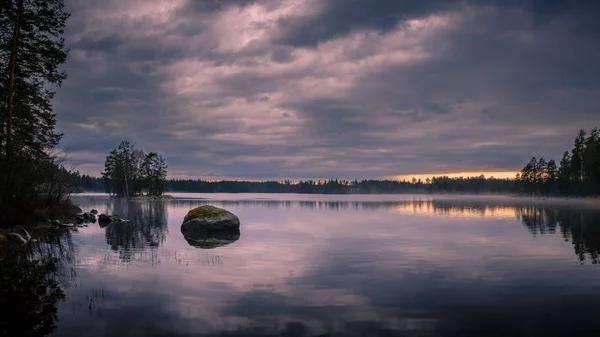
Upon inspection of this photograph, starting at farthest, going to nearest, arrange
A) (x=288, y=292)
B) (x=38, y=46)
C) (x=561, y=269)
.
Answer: (x=38, y=46) < (x=561, y=269) < (x=288, y=292)

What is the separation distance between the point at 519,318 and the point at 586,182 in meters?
146

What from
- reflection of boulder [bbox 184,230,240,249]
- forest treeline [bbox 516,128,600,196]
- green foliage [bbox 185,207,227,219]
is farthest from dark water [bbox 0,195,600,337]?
forest treeline [bbox 516,128,600,196]

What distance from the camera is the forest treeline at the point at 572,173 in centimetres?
11469

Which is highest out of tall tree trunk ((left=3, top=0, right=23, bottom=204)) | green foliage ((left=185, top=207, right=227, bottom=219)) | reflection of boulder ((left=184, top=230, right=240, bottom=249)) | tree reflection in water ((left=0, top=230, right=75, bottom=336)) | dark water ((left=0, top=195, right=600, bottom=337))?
tall tree trunk ((left=3, top=0, right=23, bottom=204))

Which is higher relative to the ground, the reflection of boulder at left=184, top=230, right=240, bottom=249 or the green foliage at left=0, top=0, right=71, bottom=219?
the green foliage at left=0, top=0, right=71, bottom=219

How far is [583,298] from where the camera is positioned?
506 inches

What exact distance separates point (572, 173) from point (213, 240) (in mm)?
141522

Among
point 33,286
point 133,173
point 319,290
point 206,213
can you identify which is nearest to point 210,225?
point 206,213

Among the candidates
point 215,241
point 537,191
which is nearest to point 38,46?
point 215,241

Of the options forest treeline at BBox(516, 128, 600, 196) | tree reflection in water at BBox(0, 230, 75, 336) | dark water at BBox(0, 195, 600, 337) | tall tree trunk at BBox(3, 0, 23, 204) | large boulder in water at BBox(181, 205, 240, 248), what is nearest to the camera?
tree reflection in water at BBox(0, 230, 75, 336)

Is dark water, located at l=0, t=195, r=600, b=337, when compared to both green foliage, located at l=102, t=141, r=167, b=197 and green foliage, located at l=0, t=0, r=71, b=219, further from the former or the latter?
green foliage, located at l=102, t=141, r=167, b=197

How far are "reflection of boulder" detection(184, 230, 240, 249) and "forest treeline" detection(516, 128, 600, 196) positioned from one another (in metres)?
106

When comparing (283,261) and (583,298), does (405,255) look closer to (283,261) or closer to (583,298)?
(283,261)

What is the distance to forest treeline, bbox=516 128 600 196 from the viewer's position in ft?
376
